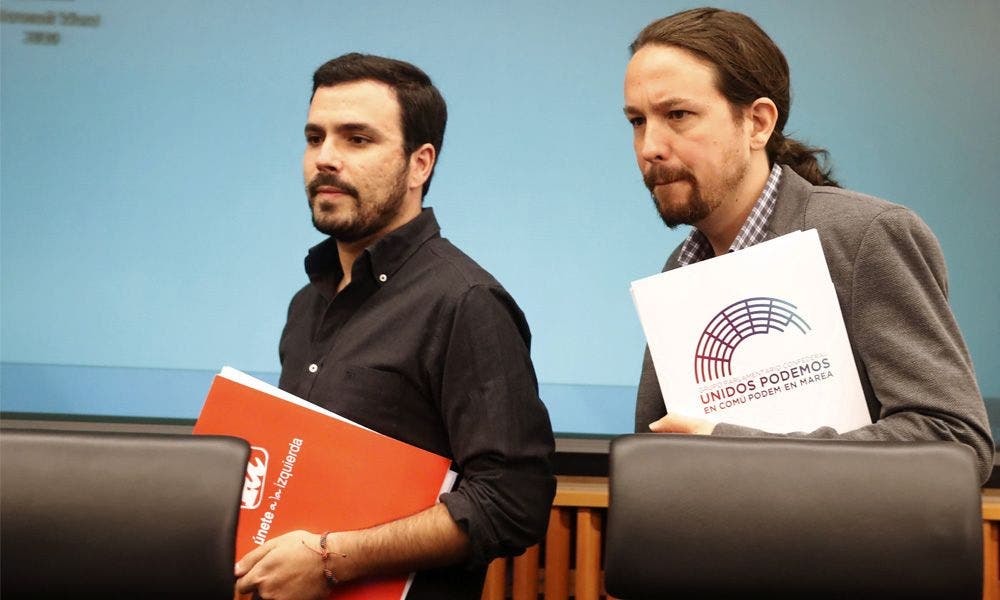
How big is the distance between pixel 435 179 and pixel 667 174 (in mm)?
1161

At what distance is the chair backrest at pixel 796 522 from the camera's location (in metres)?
1.04

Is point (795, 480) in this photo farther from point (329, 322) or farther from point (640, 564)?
point (329, 322)

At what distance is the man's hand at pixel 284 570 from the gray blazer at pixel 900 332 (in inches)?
24.2

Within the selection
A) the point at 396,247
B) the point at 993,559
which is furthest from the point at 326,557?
the point at 993,559

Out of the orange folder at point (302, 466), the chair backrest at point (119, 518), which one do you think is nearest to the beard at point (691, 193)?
the orange folder at point (302, 466)

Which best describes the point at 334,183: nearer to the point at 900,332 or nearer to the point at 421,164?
the point at 421,164

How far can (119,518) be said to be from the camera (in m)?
1.10

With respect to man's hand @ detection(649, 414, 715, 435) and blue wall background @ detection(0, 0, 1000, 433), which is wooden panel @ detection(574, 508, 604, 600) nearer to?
blue wall background @ detection(0, 0, 1000, 433)

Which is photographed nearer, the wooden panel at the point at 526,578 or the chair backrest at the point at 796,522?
the chair backrest at the point at 796,522

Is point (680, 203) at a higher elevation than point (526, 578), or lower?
higher

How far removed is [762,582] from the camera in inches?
41.4

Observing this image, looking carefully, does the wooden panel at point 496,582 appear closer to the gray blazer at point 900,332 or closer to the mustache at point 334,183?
the mustache at point 334,183

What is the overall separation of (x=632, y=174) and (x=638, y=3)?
16.8 inches

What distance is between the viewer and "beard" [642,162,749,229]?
1.40m
